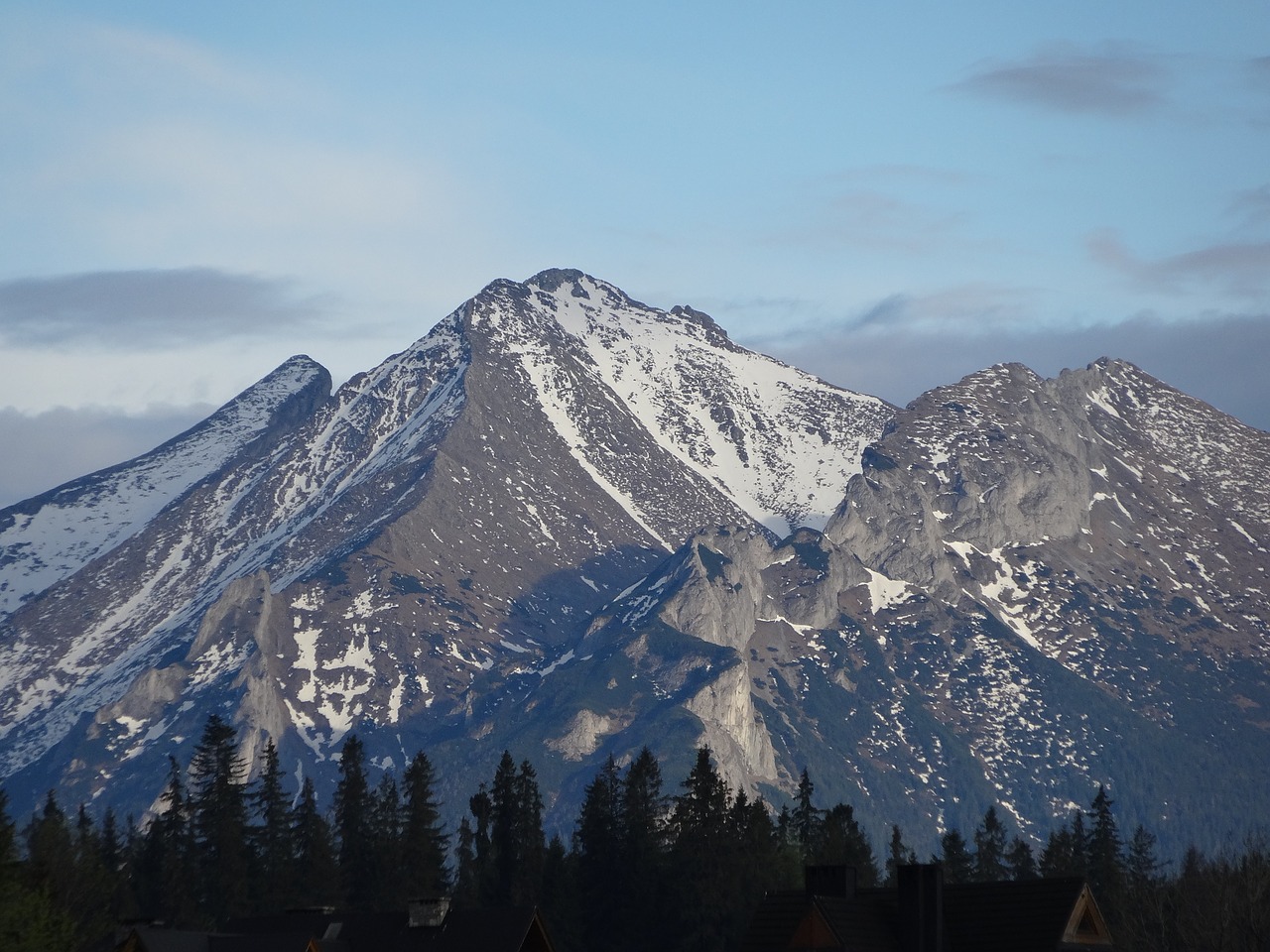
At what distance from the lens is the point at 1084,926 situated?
292 feet

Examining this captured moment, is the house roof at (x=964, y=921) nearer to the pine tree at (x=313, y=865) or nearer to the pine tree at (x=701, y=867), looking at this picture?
the pine tree at (x=701, y=867)

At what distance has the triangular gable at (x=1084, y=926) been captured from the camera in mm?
87062

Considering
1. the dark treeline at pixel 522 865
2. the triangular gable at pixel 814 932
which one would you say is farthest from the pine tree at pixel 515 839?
the triangular gable at pixel 814 932

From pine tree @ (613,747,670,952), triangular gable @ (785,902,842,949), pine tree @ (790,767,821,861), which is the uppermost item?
pine tree @ (790,767,821,861)

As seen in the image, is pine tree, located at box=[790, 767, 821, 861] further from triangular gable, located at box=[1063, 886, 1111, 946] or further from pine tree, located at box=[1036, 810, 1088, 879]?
triangular gable, located at box=[1063, 886, 1111, 946]

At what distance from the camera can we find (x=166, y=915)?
144 m

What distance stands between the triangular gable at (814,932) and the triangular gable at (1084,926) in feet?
27.4

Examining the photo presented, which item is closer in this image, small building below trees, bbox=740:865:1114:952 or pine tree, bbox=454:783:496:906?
small building below trees, bbox=740:865:1114:952

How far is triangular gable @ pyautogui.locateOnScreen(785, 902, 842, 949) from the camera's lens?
3433 inches

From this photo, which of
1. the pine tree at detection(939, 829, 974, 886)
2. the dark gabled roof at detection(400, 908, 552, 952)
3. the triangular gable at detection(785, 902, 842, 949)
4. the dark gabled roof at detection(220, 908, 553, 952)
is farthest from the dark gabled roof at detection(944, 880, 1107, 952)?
the pine tree at detection(939, 829, 974, 886)

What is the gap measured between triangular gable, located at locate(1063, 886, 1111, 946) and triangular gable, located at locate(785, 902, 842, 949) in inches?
329

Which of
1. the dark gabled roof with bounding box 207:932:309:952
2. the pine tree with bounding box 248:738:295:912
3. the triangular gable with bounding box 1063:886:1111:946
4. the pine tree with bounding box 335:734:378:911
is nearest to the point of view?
the triangular gable with bounding box 1063:886:1111:946

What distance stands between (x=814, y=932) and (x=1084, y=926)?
1010cm

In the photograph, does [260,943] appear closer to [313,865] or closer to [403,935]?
[403,935]
